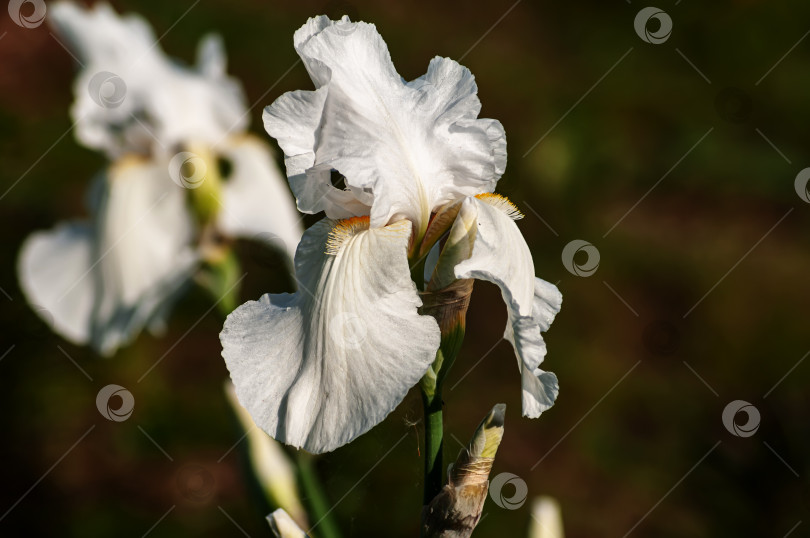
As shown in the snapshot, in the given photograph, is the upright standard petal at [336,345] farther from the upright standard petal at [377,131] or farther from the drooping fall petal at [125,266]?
the drooping fall petal at [125,266]

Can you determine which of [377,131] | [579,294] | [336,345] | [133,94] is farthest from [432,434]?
[579,294]

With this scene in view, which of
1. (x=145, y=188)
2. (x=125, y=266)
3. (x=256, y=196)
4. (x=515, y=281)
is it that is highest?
(x=515, y=281)

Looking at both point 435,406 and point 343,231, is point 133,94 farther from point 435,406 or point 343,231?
point 435,406

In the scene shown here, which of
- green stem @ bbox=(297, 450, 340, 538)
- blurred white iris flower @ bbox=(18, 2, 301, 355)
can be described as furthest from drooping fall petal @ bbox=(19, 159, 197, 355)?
green stem @ bbox=(297, 450, 340, 538)

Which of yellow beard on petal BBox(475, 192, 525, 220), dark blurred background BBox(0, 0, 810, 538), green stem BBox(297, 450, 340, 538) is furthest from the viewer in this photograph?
dark blurred background BBox(0, 0, 810, 538)

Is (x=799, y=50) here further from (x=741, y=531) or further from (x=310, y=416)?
(x=310, y=416)

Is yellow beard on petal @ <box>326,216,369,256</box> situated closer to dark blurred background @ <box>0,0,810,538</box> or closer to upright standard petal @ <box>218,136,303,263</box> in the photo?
upright standard petal @ <box>218,136,303,263</box>

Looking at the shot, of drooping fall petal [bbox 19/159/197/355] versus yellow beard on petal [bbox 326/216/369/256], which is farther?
drooping fall petal [bbox 19/159/197/355]

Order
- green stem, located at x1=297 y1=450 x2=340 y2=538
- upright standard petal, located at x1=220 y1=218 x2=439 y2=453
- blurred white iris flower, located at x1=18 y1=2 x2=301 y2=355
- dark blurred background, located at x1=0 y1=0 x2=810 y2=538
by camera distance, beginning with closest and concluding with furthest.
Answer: upright standard petal, located at x1=220 y1=218 x2=439 y2=453 < green stem, located at x1=297 y1=450 x2=340 y2=538 < blurred white iris flower, located at x1=18 y1=2 x2=301 y2=355 < dark blurred background, located at x1=0 y1=0 x2=810 y2=538

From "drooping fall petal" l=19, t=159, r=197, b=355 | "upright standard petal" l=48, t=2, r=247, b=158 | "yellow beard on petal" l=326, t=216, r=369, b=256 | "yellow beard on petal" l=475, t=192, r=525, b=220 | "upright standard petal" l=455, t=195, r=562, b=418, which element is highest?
"yellow beard on petal" l=475, t=192, r=525, b=220
